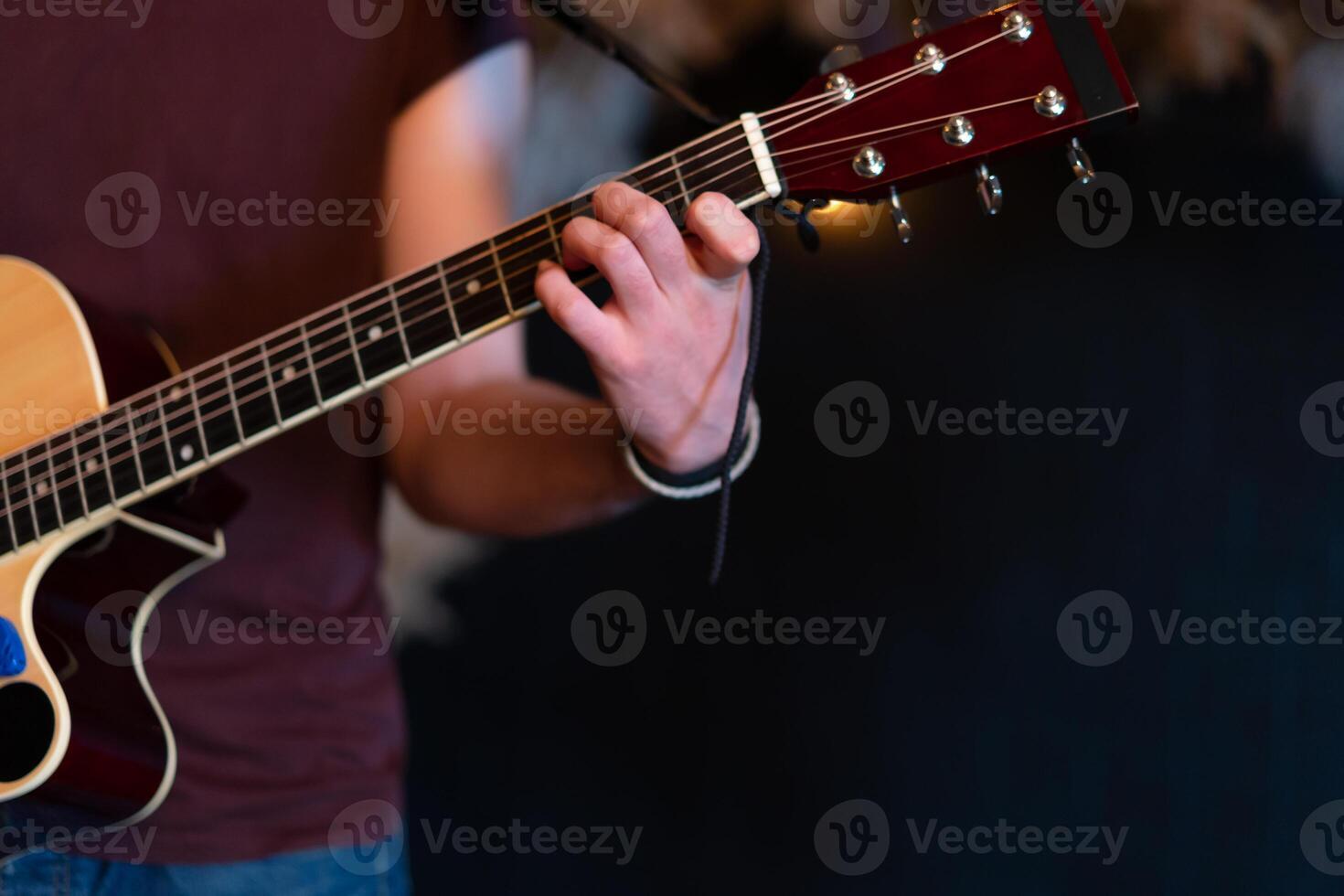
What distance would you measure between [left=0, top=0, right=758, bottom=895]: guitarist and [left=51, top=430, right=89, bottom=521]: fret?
0.11 metres

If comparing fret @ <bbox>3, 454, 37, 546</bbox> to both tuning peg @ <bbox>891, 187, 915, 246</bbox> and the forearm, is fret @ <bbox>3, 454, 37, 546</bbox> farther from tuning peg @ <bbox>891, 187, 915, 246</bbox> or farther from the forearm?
tuning peg @ <bbox>891, 187, 915, 246</bbox>

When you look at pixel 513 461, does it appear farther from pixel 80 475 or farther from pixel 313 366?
pixel 80 475

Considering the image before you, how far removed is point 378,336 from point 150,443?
0.18 m

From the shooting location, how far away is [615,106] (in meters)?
1.13

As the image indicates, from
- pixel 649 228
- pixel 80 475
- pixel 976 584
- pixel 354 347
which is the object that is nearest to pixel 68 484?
pixel 80 475

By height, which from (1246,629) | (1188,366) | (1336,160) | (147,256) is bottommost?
(1246,629)

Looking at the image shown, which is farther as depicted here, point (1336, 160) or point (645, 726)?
point (645, 726)

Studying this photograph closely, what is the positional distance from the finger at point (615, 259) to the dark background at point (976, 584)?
0.53 metres

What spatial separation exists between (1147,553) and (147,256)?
90 cm

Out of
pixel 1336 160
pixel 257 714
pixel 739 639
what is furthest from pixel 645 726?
pixel 1336 160

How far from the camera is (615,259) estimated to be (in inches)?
22.2

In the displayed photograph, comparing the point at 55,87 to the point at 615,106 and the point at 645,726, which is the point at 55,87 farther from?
the point at 645,726

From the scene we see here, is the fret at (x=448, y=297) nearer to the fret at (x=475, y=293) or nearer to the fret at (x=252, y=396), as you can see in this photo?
the fret at (x=475, y=293)

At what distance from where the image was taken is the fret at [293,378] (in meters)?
0.68
